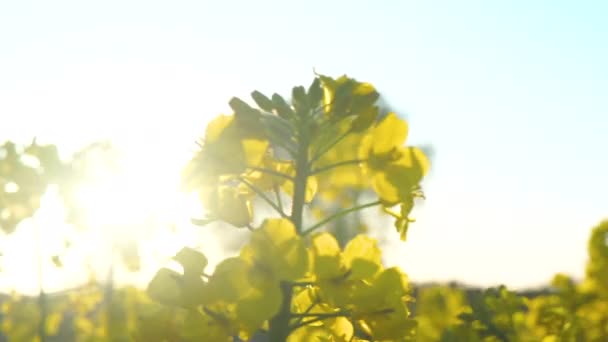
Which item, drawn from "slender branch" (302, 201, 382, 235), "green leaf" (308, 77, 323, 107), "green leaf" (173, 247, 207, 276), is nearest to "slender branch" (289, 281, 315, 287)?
"slender branch" (302, 201, 382, 235)

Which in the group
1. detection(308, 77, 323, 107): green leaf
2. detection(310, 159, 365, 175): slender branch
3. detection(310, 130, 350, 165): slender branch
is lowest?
detection(310, 159, 365, 175): slender branch

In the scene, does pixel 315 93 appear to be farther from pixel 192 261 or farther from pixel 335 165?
pixel 192 261

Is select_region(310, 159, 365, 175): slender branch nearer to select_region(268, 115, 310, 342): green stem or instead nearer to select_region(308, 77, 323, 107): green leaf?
select_region(268, 115, 310, 342): green stem

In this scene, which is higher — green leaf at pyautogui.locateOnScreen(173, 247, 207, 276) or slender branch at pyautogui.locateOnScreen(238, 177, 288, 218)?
slender branch at pyautogui.locateOnScreen(238, 177, 288, 218)

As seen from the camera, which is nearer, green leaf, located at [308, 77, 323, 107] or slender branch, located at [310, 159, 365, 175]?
slender branch, located at [310, 159, 365, 175]

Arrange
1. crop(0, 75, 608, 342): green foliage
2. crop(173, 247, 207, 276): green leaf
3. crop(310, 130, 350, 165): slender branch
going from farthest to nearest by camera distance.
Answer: crop(310, 130, 350, 165): slender branch, crop(173, 247, 207, 276): green leaf, crop(0, 75, 608, 342): green foliage

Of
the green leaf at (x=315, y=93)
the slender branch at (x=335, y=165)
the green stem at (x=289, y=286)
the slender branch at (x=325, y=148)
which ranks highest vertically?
the green leaf at (x=315, y=93)

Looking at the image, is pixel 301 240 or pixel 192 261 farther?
pixel 192 261

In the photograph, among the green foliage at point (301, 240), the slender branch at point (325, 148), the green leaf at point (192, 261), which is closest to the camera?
the green foliage at point (301, 240)

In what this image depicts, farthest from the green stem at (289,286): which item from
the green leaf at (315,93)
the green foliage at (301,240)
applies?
the green leaf at (315,93)

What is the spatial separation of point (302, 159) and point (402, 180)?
332 mm

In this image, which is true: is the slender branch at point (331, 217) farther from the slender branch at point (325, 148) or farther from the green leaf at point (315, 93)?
the green leaf at point (315, 93)

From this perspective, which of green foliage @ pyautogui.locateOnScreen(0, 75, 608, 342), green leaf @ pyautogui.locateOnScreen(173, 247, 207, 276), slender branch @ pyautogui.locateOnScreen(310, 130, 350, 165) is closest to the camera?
green foliage @ pyautogui.locateOnScreen(0, 75, 608, 342)

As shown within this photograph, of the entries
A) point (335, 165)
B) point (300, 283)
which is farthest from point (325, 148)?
point (300, 283)
